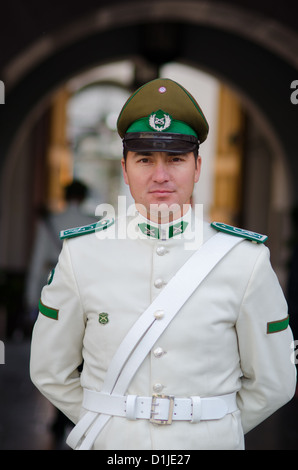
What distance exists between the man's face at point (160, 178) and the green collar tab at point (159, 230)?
0.07m

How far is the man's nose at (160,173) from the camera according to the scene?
168cm

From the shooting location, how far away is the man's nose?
168 centimetres

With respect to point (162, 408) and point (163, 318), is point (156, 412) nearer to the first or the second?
point (162, 408)

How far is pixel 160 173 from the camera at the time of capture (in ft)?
5.52

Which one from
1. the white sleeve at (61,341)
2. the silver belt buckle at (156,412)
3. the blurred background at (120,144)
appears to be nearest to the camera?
the silver belt buckle at (156,412)

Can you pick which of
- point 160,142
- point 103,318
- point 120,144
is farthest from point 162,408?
point 120,144

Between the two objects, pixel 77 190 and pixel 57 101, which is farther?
Result: pixel 57 101

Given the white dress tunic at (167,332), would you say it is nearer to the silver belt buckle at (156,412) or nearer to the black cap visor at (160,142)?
the silver belt buckle at (156,412)

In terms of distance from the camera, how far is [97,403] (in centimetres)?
173

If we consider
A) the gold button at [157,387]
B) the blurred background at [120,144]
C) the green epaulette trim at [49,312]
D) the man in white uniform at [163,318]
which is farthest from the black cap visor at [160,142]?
the blurred background at [120,144]

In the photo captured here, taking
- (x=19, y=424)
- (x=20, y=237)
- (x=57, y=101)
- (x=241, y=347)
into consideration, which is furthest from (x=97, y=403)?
(x=57, y=101)

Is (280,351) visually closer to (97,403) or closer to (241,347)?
(241,347)

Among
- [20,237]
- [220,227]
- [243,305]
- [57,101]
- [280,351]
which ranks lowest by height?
[20,237]
